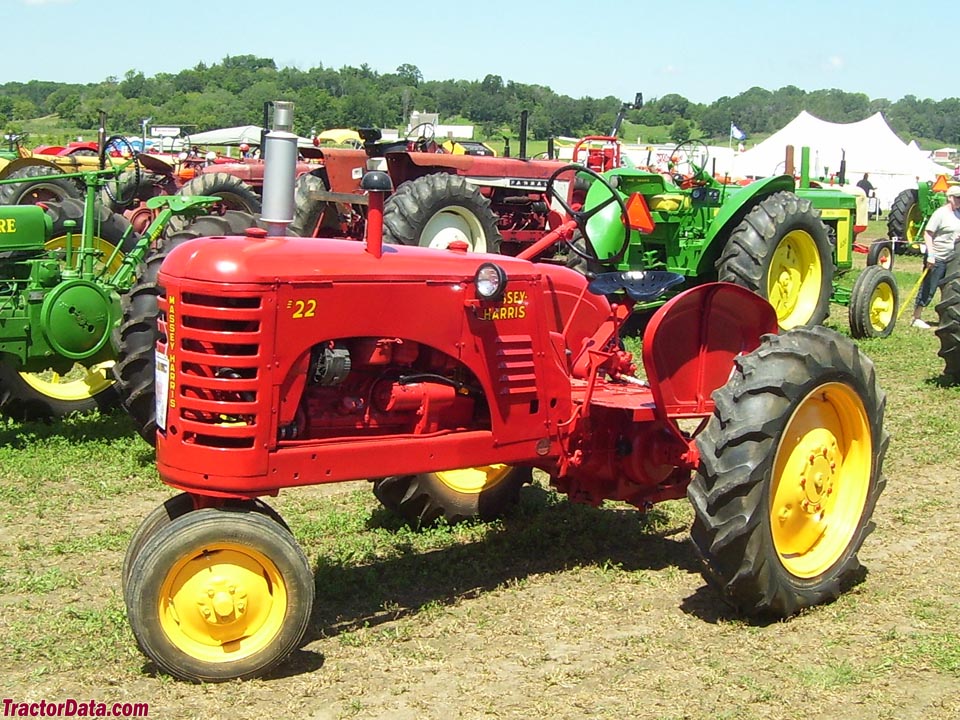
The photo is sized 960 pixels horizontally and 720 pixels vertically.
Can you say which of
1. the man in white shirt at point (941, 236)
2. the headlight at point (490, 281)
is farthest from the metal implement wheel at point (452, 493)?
the man in white shirt at point (941, 236)

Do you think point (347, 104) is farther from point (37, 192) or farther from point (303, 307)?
point (303, 307)

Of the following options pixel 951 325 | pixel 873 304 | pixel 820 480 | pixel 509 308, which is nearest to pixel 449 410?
pixel 509 308

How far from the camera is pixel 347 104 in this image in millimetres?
62250

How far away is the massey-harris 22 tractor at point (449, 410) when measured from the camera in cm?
404

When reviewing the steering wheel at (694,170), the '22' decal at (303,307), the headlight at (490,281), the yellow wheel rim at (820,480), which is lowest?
the yellow wheel rim at (820,480)

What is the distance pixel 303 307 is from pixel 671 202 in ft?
23.9

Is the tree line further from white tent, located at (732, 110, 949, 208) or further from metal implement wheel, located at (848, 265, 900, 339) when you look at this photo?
metal implement wheel, located at (848, 265, 900, 339)

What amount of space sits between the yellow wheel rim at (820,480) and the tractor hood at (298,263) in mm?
1524

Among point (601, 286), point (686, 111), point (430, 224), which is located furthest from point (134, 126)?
point (601, 286)

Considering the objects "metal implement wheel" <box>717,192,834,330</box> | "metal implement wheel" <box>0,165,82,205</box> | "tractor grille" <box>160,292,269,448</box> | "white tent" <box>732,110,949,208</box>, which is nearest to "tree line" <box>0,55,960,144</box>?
"white tent" <box>732,110,949,208</box>

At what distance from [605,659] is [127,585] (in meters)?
1.74

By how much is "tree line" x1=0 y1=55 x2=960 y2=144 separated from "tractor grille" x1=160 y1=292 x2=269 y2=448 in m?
43.8

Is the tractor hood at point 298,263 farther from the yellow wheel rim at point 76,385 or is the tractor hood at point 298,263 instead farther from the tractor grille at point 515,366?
the yellow wheel rim at point 76,385

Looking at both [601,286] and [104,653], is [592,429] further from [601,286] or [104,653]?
[104,653]
